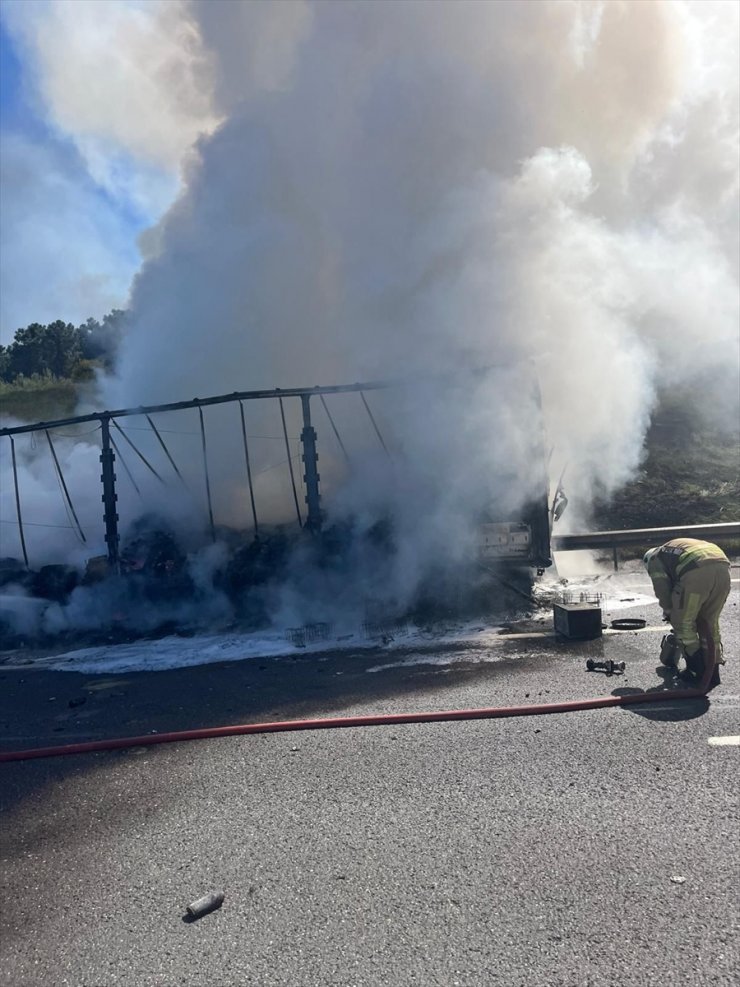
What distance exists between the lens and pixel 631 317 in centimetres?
→ 1596

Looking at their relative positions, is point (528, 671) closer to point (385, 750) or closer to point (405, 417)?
point (385, 750)

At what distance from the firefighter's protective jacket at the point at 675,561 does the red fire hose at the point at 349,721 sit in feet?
3.14

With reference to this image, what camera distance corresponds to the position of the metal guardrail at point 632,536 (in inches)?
530

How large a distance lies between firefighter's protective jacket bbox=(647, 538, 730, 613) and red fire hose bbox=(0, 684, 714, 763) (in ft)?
3.14

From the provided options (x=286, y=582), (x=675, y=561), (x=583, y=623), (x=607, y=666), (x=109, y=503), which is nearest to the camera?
(x=675, y=561)

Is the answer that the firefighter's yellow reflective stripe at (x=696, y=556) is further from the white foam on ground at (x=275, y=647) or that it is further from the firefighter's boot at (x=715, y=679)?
the white foam on ground at (x=275, y=647)

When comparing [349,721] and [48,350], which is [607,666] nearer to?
[349,721]

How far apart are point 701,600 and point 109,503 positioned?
9536 millimetres

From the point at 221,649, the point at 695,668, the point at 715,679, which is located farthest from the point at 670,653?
the point at 221,649

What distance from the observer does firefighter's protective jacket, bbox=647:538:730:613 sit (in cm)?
614

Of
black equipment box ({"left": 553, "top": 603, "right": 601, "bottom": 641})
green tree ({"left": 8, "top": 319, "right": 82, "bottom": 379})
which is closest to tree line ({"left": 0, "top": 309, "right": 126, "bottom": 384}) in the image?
green tree ({"left": 8, "top": 319, "right": 82, "bottom": 379})

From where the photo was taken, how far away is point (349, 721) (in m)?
5.55

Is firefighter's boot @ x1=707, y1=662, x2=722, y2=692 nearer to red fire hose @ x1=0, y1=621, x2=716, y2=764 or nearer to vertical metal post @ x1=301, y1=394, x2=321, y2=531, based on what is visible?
red fire hose @ x1=0, y1=621, x2=716, y2=764

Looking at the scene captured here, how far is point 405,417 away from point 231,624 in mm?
4252
